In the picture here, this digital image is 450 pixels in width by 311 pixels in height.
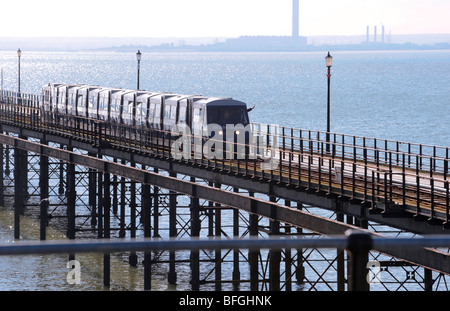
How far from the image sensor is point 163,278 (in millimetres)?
38531

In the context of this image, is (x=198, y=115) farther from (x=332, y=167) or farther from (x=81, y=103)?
(x=81, y=103)

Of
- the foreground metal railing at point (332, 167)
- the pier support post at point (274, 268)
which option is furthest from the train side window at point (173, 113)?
the pier support post at point (274, 268)

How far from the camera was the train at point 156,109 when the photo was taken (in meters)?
41.6

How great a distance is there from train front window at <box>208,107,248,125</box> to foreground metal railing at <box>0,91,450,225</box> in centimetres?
120

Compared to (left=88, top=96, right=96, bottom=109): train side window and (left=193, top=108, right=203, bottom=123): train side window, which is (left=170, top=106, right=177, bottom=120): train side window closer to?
(left=193, top=108, right=203, bottom=123): train side window

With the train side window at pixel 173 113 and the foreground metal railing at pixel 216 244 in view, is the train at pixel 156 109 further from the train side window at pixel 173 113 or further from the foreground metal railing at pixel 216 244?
the foreground metal railing at pixel 216 244

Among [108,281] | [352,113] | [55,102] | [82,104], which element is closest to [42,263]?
[108,281]

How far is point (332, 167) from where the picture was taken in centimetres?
3422

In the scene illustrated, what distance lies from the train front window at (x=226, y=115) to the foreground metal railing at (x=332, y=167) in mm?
1203

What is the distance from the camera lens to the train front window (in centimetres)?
4147

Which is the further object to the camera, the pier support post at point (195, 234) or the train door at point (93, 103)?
the train door at point (93, 103)

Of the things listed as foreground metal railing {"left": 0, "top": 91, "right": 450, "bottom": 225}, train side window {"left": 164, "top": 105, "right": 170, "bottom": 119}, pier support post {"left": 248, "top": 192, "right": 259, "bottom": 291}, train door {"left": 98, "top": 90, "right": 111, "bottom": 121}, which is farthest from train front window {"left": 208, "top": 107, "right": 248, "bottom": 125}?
pier support post {"left": 248, "top": 192, "right": 259, "bottom": 291}
